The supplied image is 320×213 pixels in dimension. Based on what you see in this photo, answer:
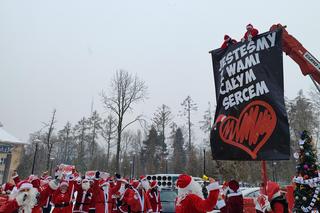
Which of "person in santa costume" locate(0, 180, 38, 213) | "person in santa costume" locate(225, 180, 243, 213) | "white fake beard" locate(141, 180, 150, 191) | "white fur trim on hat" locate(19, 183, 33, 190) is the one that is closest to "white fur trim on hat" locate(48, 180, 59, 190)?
"person in santa costume" locate(0, 180, 38, 213)

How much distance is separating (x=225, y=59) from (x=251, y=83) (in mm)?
960

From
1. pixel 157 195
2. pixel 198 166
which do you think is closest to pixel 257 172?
pixel 198 166

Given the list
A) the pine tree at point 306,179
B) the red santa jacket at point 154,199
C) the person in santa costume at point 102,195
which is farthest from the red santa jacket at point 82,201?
the pine tree at point 306,179

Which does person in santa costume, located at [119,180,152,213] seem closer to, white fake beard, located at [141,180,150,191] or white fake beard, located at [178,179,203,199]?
white fake beard, located at [141,180,150,191]

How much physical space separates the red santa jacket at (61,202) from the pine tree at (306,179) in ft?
22.2

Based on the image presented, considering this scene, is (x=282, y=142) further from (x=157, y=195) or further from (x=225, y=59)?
(x=157, y=195)

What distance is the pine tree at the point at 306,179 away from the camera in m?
8.17

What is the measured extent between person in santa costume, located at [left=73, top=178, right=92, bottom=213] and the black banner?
574 cm

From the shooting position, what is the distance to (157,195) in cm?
1062

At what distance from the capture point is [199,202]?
4.32 metres

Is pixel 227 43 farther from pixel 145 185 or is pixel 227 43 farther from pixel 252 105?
pixel 145 185

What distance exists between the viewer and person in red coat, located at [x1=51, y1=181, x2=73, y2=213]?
8.15 m

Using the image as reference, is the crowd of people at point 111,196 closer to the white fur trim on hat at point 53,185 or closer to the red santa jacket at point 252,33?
the white fur trim on hat at point 53,185

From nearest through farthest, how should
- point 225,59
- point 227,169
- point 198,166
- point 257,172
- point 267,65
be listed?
point 267,65
point 225,59
point 227,169
point 257,172
point 198,166
